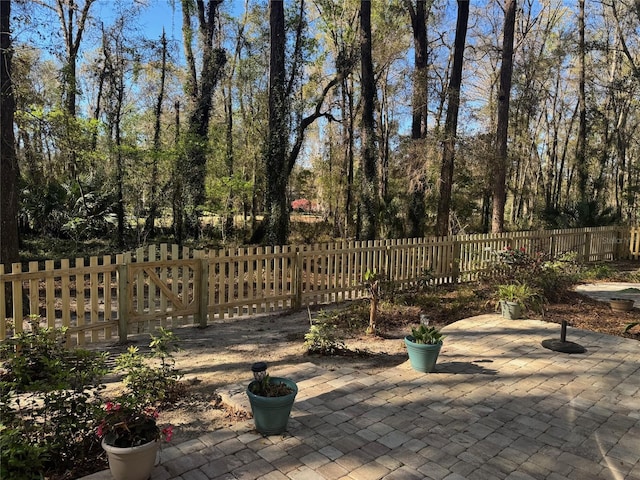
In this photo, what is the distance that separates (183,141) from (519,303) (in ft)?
29.9

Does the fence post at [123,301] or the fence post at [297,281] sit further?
the fence post at [297,281]

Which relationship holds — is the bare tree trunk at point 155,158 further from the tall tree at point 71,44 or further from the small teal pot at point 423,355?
the small teal pot at point 423,355

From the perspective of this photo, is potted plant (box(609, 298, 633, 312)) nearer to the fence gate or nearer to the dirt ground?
the dirt ground

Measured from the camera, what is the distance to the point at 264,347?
517 centimetres

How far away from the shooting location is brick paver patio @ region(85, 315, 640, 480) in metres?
2.54

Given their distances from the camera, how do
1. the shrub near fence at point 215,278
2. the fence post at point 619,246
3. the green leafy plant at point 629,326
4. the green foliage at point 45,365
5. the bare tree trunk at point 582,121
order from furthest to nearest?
Answer: 1. the bare tree trunk at point 582,121
2. the fence post at point 619,246
3. the green leafy plant at point 629,326
4. the shrub near fence at point 215,278
5. the green foliage at point 45,365

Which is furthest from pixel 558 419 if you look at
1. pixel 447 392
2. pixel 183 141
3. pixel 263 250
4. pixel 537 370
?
pixel 183 141

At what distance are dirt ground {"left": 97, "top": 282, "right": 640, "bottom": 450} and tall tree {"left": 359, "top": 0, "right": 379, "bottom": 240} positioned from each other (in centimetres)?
468

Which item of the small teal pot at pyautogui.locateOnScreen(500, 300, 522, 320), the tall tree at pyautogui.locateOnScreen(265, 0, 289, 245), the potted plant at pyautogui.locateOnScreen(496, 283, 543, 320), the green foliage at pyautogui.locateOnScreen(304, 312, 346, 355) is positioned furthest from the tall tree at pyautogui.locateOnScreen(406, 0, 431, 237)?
the green foliage at pyautogui.locateOnScreen(304, 312, 346, 355)

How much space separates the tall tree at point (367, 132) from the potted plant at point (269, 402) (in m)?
8.51

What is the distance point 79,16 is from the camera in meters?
13.3

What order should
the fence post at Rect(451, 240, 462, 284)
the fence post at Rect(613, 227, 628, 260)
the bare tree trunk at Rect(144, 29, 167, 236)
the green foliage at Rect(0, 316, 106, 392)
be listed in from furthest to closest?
the fence post at Rect(613, 227, 628, 260), the bare tree trunk at Rect(144, 29, 167, 236), the fence post at Rect(451, 240, 462, 284), the green foliage at Rect(0, 316, 106, 392)

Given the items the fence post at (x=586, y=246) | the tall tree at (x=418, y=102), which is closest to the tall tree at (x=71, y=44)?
the tall tree at (x=418, y=102)

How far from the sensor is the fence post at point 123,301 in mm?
5012
